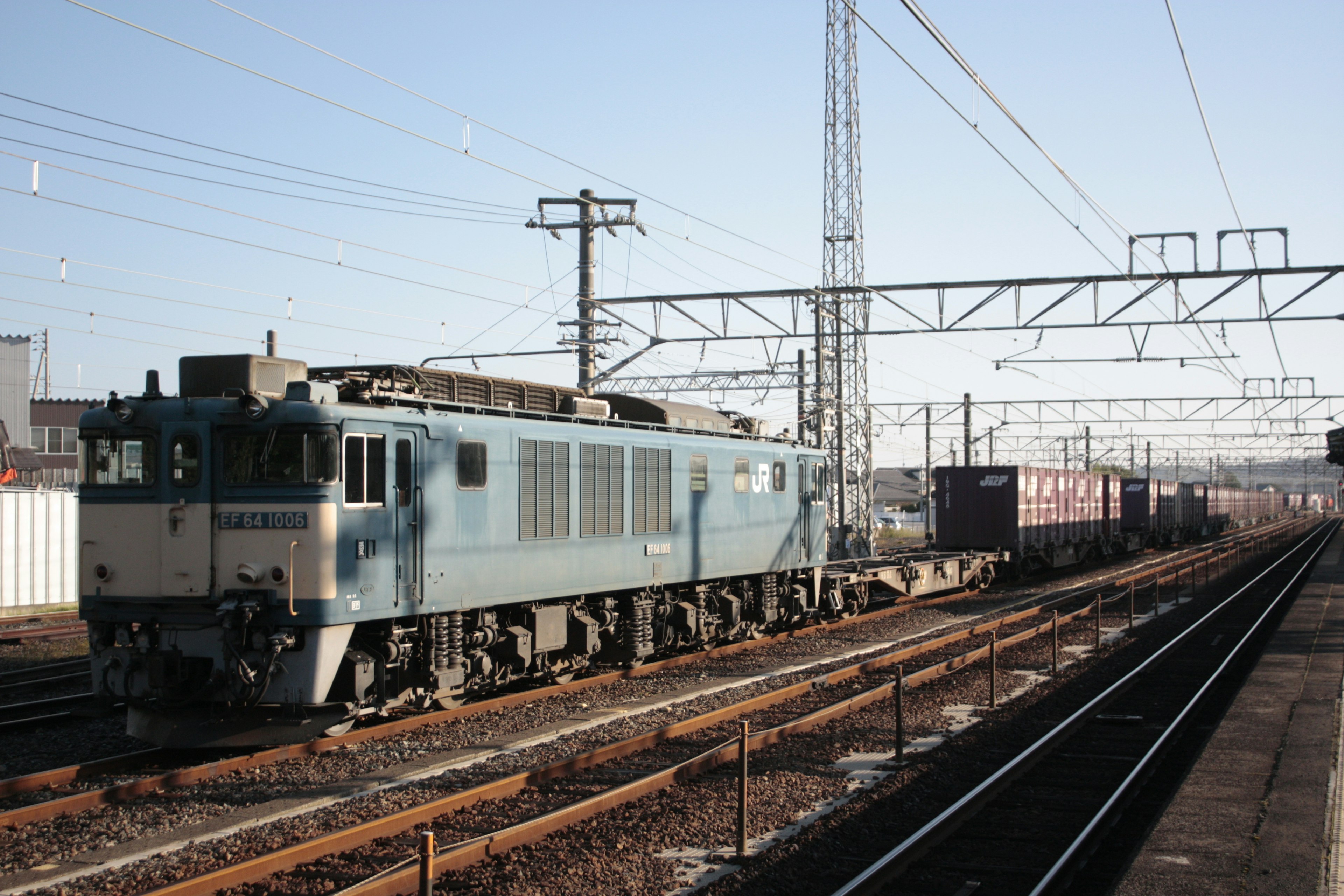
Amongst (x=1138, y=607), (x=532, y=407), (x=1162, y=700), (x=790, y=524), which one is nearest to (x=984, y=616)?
(x=1138, y=607)

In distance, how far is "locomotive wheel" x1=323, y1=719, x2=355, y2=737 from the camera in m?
11.1

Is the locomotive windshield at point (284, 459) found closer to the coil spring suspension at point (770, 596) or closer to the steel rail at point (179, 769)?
the steel rail at point (179, 769)

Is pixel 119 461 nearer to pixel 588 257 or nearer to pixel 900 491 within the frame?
pixel 588 257

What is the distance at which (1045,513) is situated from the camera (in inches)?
1396

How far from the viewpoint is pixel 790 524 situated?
2038 cm

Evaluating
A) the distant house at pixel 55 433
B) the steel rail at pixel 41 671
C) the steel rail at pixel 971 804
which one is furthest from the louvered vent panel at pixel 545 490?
the distant house at pixel 55 433

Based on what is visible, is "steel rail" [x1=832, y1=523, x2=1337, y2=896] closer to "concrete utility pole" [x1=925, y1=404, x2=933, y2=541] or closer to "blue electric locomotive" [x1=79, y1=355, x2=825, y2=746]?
"blue electric locomotive" [x1=79, y1=355, x2=825, y2=746]

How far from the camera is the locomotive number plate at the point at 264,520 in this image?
34.7ft

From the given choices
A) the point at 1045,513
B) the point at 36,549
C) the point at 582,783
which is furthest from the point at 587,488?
the point at 1045,513

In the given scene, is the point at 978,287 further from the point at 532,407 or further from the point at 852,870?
the point at 852,870

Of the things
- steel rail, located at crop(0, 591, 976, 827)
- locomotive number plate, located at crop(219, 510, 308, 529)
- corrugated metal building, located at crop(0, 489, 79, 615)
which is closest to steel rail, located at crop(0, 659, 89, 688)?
steel rail, located at crop(0, 591, 976, 827)

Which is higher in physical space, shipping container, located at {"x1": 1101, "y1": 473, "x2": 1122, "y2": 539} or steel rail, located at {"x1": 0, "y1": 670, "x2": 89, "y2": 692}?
shipping container, located at {"x1": 1101, "y1": 473, "x2": 1122, "y2": 539}

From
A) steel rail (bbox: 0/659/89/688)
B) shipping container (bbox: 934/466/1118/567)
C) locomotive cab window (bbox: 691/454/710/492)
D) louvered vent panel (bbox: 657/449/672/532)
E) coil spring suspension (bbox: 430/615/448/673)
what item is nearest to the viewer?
coil spring suspension (bbox: 430/615/448/673)

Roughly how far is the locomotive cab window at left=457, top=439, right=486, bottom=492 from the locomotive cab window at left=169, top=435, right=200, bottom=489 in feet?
9.02
